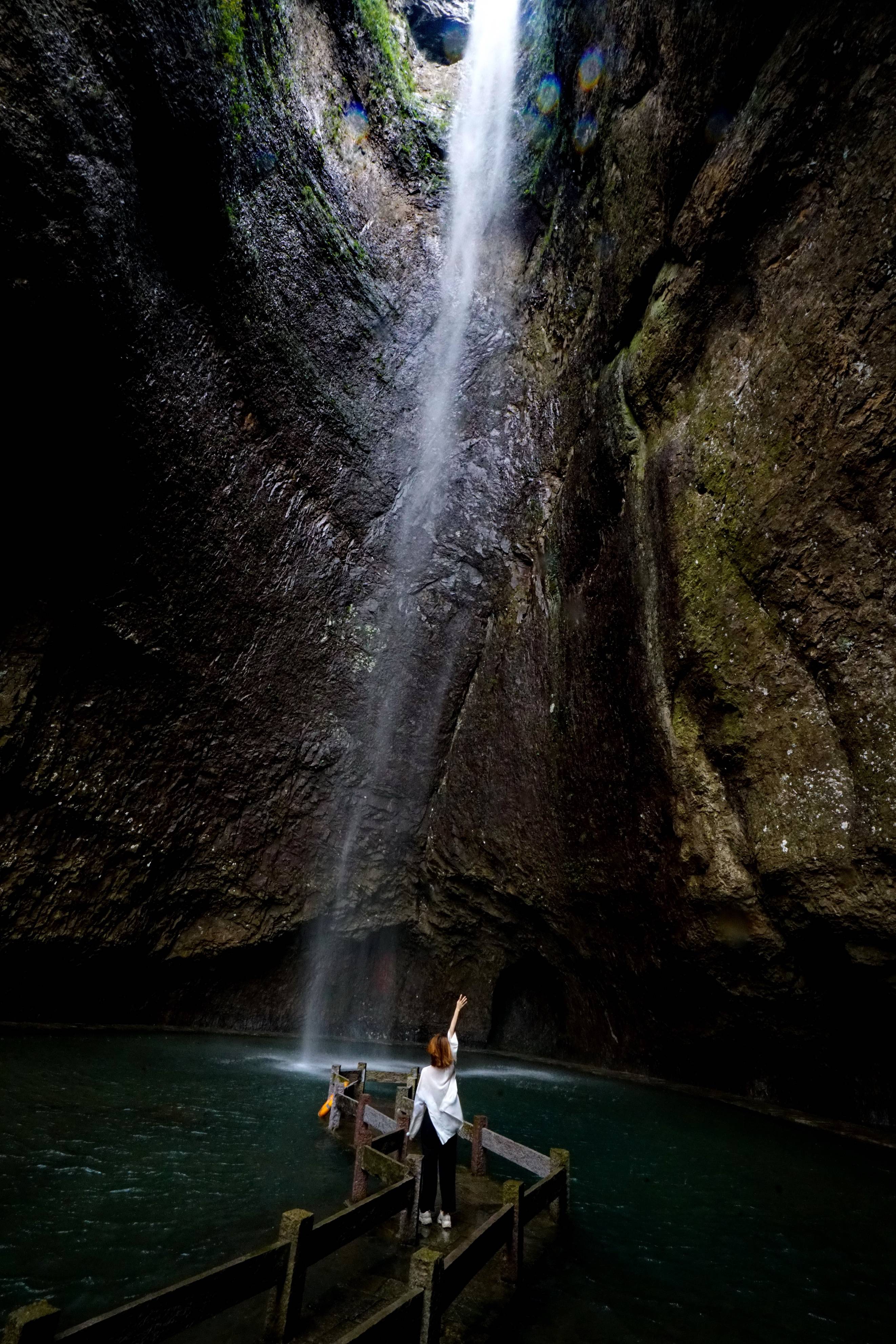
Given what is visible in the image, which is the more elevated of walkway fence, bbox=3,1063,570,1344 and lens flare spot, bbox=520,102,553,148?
lens flare spot, bbox=520,102,553,148

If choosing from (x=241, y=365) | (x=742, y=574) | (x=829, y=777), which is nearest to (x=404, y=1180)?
(x=829, y=777)

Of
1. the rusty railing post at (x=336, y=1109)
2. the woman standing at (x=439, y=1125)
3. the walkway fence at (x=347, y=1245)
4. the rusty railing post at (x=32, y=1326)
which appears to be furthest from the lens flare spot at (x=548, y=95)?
the rusty railing post at (x=32, y=1326)

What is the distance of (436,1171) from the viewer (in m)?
5.04

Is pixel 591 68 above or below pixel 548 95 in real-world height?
below

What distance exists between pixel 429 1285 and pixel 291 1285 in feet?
2.89

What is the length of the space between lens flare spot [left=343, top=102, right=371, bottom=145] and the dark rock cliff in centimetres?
20

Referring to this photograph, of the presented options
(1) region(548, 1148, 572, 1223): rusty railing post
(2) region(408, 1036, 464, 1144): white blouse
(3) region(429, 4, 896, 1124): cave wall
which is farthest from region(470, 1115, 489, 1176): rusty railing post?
(3) region(429, 4, 896, 1124): cave wall

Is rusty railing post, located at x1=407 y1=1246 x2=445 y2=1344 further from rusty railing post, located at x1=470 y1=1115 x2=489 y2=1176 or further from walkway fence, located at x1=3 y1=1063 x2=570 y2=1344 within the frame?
rusty railing post, located at x1=470 y1=1115 x2=489 y2=1176

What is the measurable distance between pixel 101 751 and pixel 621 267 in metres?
13.0

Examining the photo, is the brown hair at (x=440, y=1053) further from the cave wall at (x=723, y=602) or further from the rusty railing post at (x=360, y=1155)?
the cave wall at (x=723, y=602)

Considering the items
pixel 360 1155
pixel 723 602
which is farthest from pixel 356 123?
pixel 360 1155

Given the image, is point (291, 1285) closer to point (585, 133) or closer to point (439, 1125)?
point (439, 1125)

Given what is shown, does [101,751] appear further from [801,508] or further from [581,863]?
[801,508]

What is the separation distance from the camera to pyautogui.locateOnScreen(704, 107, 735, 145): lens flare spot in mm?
10539
